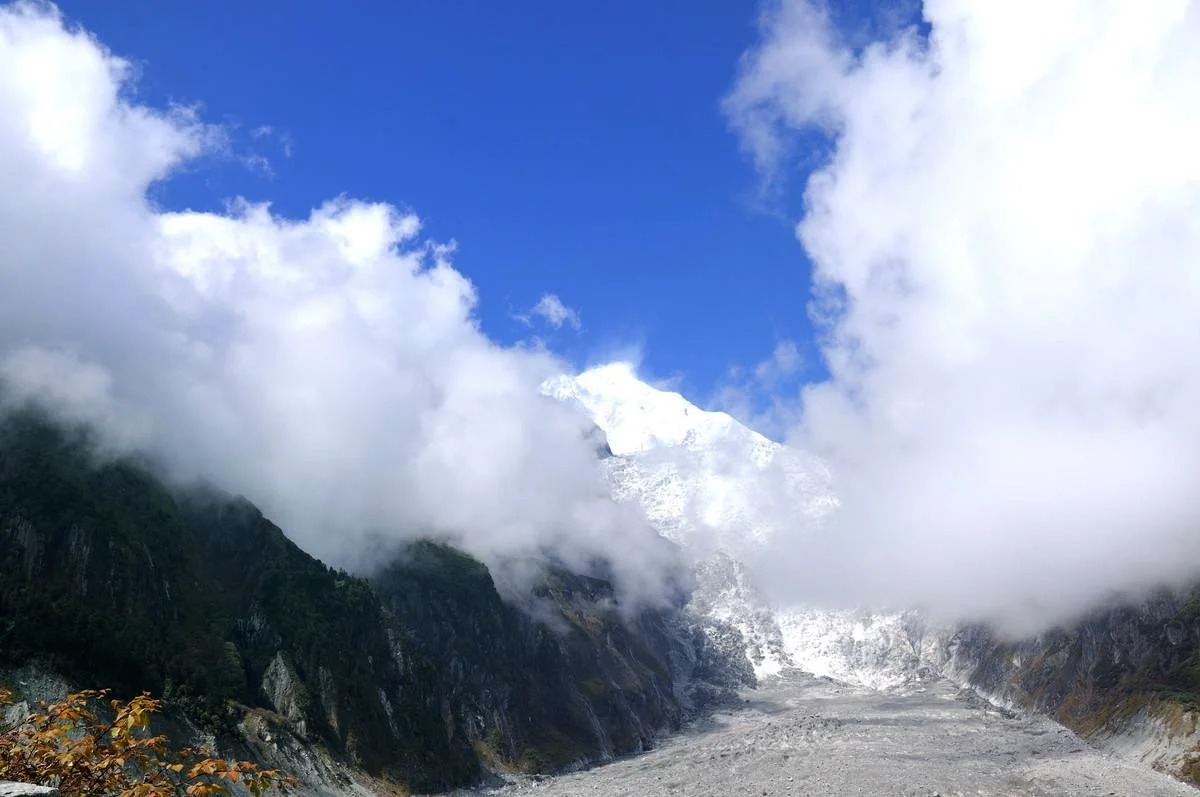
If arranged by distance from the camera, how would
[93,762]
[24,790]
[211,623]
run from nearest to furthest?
[24,790] → [93,762] → [211,623]

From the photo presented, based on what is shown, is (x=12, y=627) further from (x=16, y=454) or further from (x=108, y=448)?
(x=108, y=448)

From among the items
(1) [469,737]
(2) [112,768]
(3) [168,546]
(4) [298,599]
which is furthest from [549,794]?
(2) [112,768]

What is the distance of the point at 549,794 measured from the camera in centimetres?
17488

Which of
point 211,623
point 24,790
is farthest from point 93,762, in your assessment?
point 211,623

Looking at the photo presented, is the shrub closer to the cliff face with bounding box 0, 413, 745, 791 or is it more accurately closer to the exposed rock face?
the exposed rock face

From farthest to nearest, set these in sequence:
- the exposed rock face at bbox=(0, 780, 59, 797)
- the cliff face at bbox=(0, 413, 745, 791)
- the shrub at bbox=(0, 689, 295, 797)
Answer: the cliff face at bbox=(0, 413, 745, 791) < the shrub at bbox=(0, 689, 295, 797) < the exposed rock face at bbox=(0, 780, 59, 797)

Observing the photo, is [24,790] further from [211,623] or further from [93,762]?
[211,623]

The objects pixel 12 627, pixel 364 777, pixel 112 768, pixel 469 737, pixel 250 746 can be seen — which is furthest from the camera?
pixel 469 737

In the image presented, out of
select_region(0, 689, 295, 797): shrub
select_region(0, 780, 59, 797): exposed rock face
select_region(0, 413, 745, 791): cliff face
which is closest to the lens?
select_region(0, 780, 59, 797): exposed rock face

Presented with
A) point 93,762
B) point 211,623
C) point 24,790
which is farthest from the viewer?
point 211,623

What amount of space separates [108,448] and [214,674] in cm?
4692

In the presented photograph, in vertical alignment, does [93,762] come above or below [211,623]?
below

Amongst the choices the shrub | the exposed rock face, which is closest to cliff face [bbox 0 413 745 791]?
the shrub

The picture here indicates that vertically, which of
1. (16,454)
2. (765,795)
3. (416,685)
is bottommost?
(765,795)
